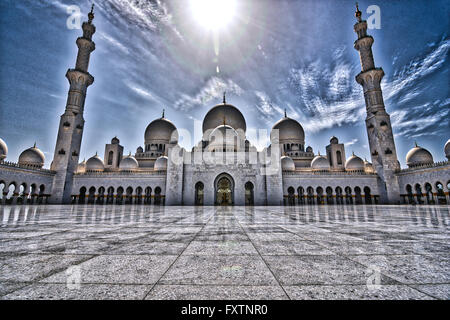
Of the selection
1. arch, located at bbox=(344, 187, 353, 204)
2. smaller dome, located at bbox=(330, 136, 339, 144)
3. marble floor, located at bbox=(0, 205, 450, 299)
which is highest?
smaller dome, located at bbox=(330, 136, 339, 144)

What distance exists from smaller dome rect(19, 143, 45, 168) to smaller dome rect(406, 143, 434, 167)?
44821mm

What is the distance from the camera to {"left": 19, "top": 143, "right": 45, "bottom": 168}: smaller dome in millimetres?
25875

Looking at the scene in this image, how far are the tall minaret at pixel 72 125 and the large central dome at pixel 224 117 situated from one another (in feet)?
51.2

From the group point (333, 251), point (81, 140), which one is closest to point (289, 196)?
point (333, 251)

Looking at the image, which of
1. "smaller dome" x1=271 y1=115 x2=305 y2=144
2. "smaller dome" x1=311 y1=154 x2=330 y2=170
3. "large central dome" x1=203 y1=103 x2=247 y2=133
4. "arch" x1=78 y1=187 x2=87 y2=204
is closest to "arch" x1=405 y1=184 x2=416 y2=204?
"smaller dome" x1=311 y1=154 x2=330 y2=170

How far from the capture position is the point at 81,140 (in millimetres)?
26469

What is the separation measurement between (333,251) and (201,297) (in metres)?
1.73

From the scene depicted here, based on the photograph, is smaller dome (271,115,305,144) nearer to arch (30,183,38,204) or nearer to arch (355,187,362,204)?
arch (355,187,362,204)

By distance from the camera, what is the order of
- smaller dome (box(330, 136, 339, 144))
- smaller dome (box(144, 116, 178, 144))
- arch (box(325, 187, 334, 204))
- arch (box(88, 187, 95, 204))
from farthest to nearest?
smaller dome (box(144, 116, 178, 144)) < smaller dome (box(330, 136, 339, 144)) < arch (box(88, 187, 95, 204)) < arch (box(325, 187, 334, 204))

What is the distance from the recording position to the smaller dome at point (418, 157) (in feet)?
78.9

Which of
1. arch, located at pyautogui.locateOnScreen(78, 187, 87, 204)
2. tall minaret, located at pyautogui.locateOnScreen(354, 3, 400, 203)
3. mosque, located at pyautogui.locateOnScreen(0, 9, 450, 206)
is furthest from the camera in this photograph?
arch, located at pyautogui.locateOnScreen(78, 187, 87, 204)

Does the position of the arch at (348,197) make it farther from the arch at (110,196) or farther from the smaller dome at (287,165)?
the arch at (110,196)

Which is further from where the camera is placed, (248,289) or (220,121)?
(220,121)
